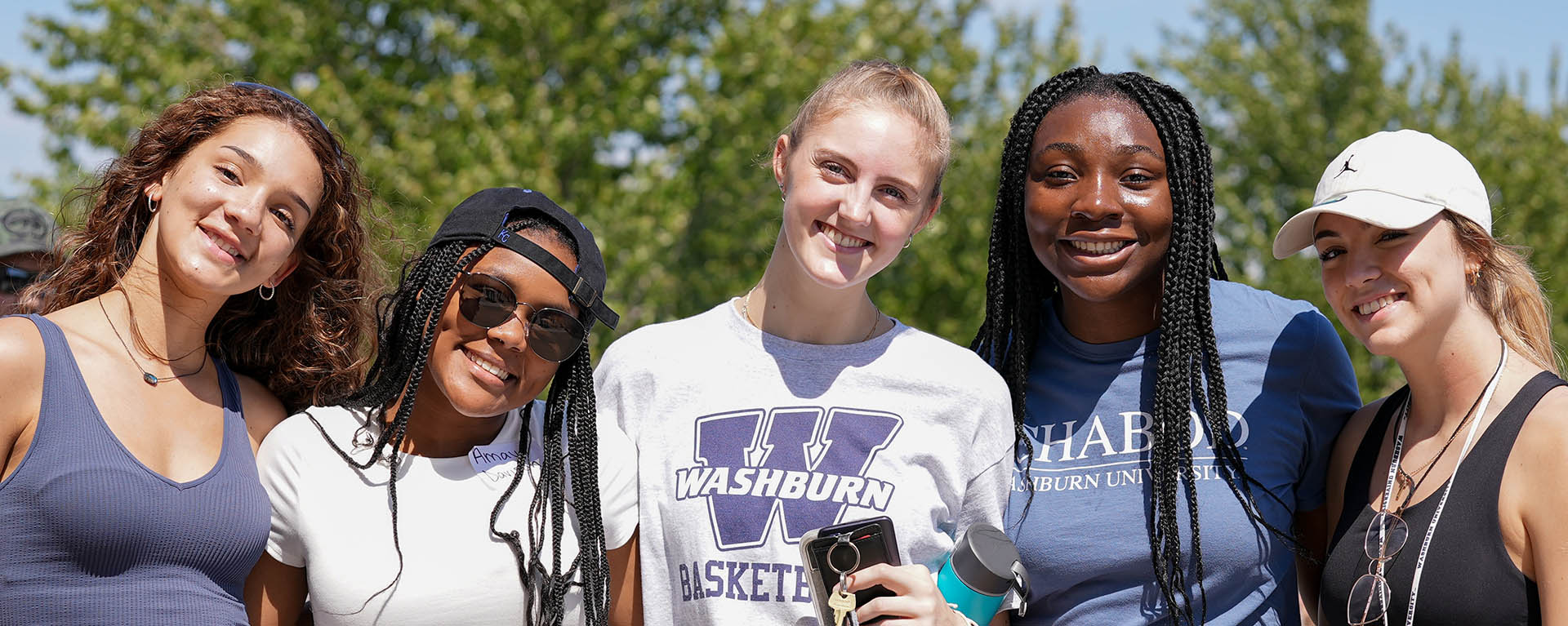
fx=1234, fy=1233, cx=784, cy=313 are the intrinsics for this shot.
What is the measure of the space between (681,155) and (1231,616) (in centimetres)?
1074

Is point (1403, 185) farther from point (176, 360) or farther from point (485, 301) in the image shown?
point (176, 360)

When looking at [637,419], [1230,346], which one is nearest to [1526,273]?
[1230,346]

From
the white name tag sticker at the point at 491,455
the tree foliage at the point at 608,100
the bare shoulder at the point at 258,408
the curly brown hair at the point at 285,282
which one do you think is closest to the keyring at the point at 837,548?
the white name tag sticker at the point at 491,455

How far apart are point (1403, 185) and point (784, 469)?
1.70m

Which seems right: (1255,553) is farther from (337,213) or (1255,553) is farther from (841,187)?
(337,213)

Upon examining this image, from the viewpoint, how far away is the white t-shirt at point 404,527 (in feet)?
9.18

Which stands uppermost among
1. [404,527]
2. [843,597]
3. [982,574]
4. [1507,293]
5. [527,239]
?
[1507,293]

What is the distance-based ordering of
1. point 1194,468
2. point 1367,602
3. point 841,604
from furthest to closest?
point 1194,468
point 1367,602
point 841,604

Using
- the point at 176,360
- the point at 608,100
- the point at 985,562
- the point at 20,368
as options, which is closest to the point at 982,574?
the point at 985,562

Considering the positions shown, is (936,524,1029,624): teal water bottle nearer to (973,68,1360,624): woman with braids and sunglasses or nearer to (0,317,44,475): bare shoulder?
(973,68,1360,624): woman with braids and sunglasses

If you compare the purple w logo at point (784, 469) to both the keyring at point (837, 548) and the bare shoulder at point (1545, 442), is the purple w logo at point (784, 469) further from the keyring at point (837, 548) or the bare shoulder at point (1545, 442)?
the bare shoulder at point (1545, 442)

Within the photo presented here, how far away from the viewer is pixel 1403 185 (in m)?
3.07

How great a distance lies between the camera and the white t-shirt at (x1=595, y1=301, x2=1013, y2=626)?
3.06 meters

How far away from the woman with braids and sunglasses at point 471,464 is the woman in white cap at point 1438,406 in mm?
1875
